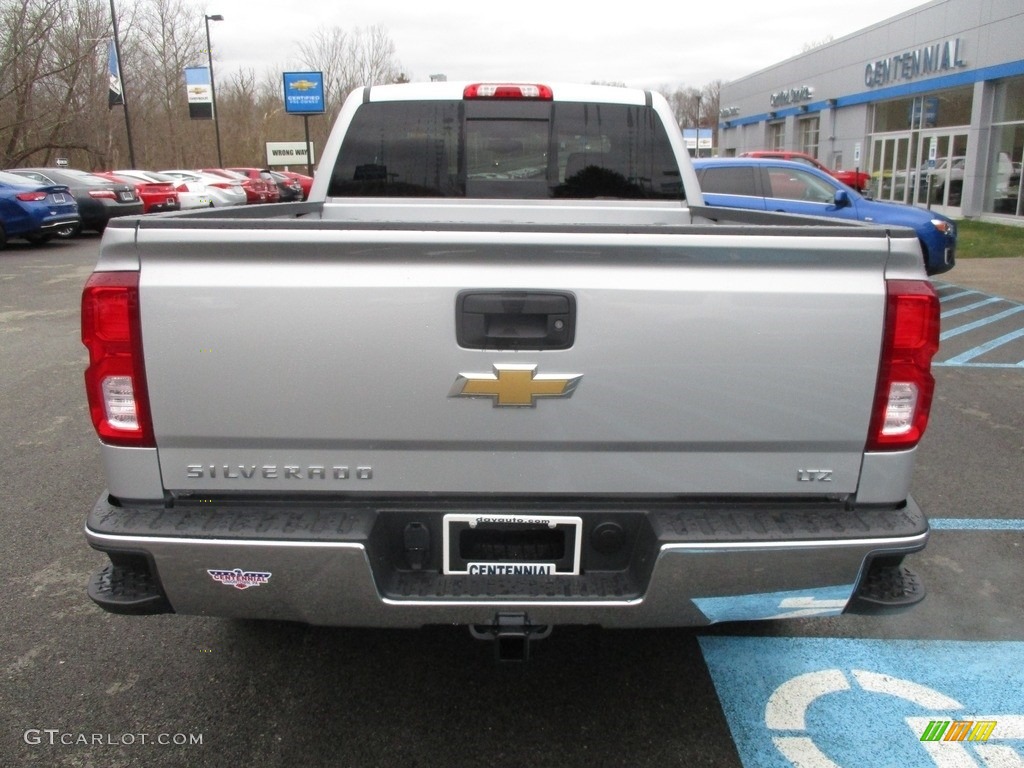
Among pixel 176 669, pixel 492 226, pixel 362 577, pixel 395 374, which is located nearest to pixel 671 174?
pixel 492 226

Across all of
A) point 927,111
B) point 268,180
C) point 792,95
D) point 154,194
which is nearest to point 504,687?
point 927,111

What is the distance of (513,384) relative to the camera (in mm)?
2166

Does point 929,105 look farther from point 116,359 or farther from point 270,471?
point 116,359

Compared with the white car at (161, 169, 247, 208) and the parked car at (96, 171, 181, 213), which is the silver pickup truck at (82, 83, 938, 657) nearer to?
the parked car at (96, 171, 181, 213)

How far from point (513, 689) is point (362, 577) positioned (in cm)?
103

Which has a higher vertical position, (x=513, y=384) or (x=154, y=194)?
(x=154, y=194)

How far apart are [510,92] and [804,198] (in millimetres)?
8984

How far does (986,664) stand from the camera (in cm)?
308

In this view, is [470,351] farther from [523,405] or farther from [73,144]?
[73,144]

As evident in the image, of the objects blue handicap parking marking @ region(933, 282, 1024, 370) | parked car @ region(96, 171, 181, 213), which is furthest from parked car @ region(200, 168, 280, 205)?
blue handicap parking marking @ region(933, 282, 1024, 370)

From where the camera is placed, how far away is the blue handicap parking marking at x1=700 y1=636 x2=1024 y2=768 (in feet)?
8.57

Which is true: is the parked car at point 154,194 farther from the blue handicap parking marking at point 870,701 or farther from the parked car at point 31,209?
the blue handicap parking marking at point 870,701

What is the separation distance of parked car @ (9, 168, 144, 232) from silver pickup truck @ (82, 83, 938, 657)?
1846cm

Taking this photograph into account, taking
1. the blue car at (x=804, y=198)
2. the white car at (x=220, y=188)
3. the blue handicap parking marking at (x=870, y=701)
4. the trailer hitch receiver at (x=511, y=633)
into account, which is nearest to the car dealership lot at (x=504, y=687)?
the blue handicap parking marking at (x=870, y=701)
